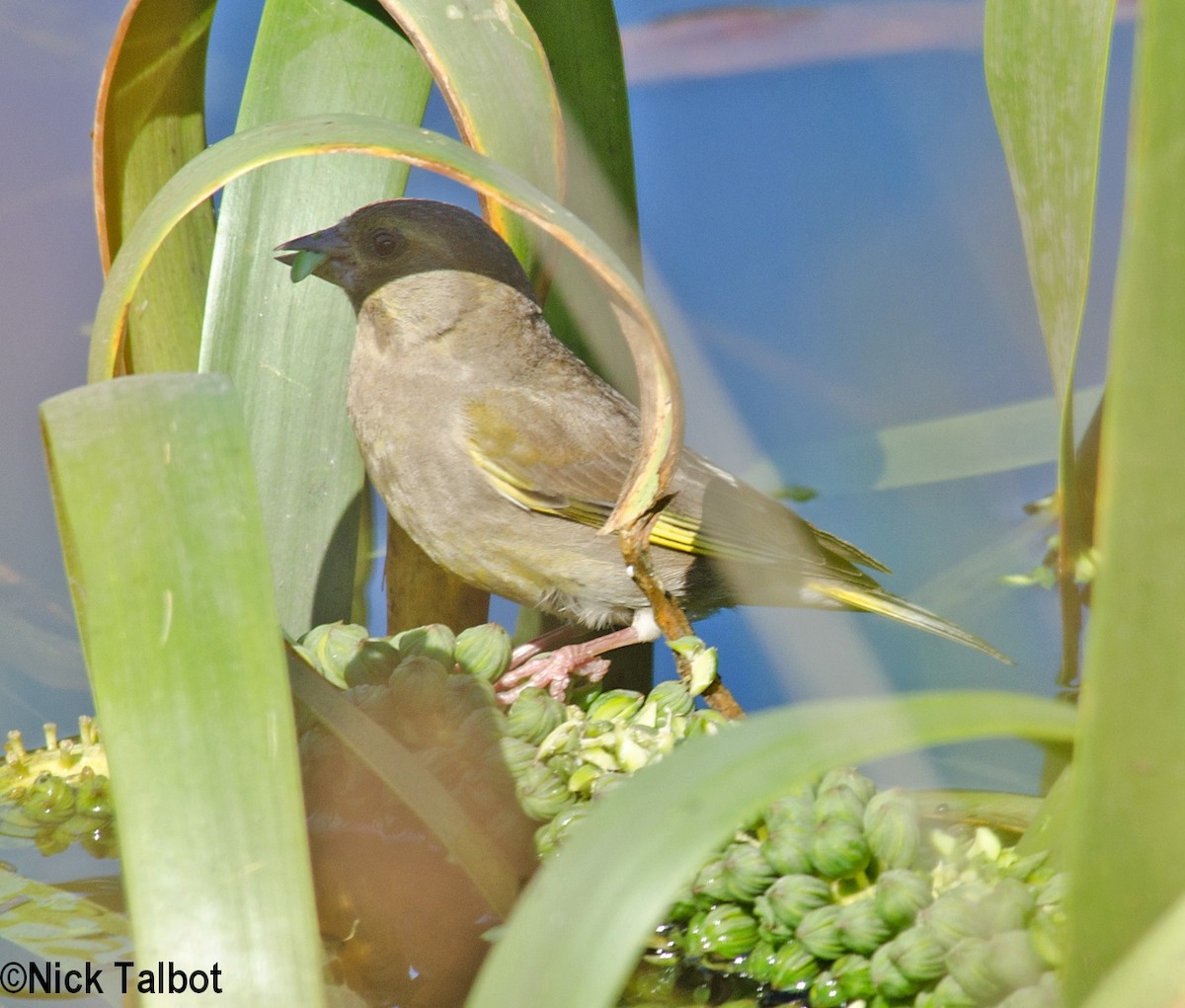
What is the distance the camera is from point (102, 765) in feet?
5.06

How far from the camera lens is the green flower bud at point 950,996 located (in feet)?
3.18

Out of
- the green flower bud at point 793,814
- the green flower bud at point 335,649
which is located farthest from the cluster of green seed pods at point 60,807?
the green flower bud at point 793,814

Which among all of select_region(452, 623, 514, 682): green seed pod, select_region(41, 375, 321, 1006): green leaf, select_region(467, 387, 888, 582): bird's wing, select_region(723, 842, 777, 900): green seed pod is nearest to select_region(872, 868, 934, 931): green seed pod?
select_region(723, 842, 777, 900): green seed pod

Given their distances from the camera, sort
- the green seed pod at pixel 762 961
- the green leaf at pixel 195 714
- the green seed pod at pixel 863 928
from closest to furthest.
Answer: the green leaf at pixel 195 714, the green seed pod at pixel 863 928, the green seed pod at pixel 762 961

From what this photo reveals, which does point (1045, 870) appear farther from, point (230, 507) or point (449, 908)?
point (230, 507)

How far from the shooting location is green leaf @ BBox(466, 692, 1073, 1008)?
0.62 metres

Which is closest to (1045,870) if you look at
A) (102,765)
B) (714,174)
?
(102,765)

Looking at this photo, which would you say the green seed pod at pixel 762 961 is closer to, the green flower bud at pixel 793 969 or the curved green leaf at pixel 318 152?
the green flower bud at pixel 793 969

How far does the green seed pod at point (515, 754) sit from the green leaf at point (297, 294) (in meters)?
0.51

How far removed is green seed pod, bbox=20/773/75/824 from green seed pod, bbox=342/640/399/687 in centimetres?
37

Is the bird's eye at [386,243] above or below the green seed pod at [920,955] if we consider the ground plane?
above

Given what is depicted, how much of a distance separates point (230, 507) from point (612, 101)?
132cm

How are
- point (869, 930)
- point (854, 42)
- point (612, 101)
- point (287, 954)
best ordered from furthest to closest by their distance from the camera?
point (854, 42) → point (612, 101) → point (869, 930) → point (287, 954)

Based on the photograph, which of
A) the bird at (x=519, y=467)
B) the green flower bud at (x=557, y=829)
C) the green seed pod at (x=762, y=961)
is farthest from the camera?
the bird at (x=519, y=467)
